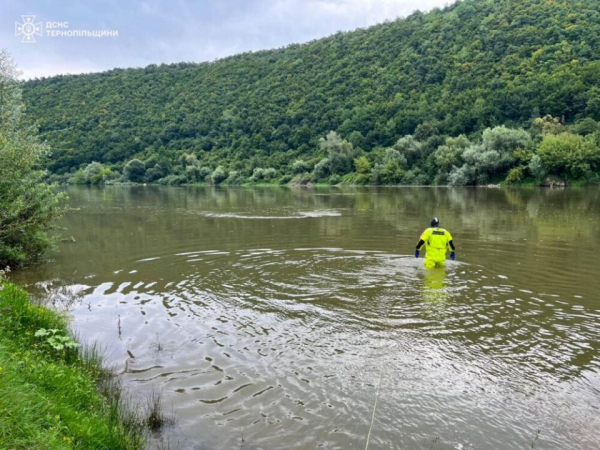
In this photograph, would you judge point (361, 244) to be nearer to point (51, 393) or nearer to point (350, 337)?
point (350, 337)

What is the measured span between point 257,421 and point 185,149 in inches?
5289

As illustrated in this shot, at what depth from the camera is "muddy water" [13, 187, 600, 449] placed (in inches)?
217

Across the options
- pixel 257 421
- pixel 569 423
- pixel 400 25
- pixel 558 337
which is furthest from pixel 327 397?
pixel 400 25

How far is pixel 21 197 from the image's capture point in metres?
14.0

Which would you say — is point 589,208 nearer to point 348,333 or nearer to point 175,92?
point 348,333

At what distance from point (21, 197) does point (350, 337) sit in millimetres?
11638

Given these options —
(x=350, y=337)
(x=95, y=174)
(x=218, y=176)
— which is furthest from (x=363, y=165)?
(x=350, y=337)

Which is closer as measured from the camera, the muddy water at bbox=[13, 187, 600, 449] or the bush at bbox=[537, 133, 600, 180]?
the muddy water at bbox=[13, 187, 600, 449]

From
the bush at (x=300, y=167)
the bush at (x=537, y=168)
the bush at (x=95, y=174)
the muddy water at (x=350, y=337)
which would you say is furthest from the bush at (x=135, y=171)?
the muddy water at (x=350, y=337)

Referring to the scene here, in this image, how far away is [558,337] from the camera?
326 inches

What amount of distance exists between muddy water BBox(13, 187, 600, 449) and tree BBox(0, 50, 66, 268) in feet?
2.86

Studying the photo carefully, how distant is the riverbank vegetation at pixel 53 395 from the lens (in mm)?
3857

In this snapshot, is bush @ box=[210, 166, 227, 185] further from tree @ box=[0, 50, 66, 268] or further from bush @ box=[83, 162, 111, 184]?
tree @ box=[0, 50, 66, 268]

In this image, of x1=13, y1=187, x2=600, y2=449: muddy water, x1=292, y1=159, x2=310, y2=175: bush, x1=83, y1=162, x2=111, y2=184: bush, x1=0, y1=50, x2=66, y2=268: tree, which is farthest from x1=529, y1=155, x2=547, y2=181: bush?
x1=83, y1=162, x2=111, y2=184: bush
